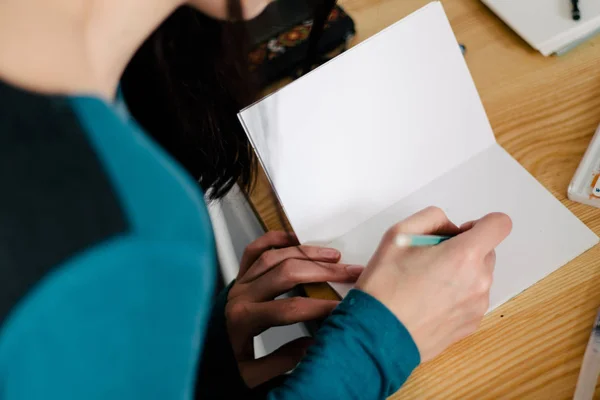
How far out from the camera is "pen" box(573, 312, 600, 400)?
17.5 inches

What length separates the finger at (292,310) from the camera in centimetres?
50

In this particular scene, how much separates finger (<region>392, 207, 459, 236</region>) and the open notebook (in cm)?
6

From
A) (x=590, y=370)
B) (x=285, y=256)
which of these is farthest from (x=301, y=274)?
(x=590, y=370)

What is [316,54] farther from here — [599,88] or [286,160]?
[599,88]

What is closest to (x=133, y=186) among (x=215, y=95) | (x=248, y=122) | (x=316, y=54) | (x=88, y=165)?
(x=88, y=165)

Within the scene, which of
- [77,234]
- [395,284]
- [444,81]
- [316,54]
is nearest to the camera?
[77,234]

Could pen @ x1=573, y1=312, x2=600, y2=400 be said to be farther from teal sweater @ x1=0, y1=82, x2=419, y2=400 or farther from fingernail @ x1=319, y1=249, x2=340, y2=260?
A: teal sweater @ x1=0, y1=82, x2=419, y2=400

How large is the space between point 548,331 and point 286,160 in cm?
30

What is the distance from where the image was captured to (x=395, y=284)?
17.8 inches

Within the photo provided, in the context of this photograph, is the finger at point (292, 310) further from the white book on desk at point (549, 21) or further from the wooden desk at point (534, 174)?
the white book on desk at point (549, 21)

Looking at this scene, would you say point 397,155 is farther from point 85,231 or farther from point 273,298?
point 85,231

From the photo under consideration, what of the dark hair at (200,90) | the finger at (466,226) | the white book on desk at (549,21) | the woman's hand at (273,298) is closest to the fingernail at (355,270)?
the woman's hand at (273,298)

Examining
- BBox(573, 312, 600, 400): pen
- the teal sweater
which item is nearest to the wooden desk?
A: BBox(573, 312, 600, 400): pen

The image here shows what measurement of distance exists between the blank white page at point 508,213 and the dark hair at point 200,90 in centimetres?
20
